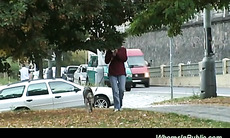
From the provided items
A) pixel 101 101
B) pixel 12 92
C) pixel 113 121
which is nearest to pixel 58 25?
pixel 113 121

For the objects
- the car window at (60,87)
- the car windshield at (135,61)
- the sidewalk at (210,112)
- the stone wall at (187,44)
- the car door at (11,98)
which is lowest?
the sidewalk at (210,112)

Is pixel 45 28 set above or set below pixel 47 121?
above

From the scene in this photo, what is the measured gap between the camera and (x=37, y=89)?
18781 millimetres

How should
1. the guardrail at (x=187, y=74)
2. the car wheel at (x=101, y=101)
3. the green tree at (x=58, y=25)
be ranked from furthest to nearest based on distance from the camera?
the guardrail at (x=187, y=74), the car wheel at (x=101, y=101), the green tree at (x=58, y=25)

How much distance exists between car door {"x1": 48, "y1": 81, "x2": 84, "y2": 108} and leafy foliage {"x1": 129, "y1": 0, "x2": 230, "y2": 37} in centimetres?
764

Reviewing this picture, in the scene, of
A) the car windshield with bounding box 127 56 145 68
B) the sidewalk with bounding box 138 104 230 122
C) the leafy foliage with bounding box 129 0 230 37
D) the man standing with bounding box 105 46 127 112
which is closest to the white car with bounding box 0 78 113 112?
the sidewalk with bounding box 138 104 230 122

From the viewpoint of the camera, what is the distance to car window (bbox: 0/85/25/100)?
18625mm

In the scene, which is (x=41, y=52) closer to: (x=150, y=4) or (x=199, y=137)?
(x=150, y=4)

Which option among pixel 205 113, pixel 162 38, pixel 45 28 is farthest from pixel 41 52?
pixel 162 38

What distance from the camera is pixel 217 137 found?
7438mm

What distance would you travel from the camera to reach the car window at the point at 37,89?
61.4ft

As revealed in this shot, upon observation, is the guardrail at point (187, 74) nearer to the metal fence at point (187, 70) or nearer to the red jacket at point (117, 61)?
the metal fence at point (187, 70)

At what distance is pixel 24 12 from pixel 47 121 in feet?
7.94

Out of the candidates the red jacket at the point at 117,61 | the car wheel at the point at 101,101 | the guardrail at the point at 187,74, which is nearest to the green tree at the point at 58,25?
the red jacket at the point at 117,61
